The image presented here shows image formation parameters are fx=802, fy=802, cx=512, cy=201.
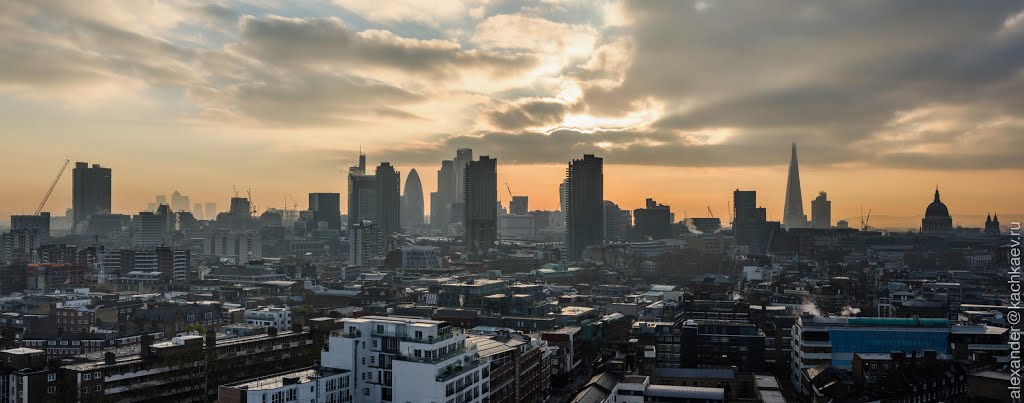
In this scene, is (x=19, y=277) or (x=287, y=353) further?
(x=19, y=277)

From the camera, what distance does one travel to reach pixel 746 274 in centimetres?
18825

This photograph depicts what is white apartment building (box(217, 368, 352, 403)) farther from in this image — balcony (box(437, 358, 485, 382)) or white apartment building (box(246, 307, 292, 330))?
white apartment building (box(246, 307, 292, 330))

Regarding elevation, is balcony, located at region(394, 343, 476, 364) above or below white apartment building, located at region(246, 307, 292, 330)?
above

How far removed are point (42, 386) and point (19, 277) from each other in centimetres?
13332

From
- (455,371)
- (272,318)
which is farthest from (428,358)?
(272,318)

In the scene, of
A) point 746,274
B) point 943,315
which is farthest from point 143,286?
point 943,315

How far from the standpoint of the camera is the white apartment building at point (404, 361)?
5631 cm

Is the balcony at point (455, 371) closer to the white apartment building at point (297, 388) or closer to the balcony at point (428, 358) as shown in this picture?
the balcony at point (428, 358)

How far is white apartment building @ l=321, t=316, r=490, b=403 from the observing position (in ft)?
185

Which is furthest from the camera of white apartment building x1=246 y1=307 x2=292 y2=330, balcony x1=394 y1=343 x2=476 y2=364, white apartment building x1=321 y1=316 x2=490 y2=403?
white apartment building x1=246 y1=307 x2=292 y2=330

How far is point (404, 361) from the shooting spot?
57062 mm

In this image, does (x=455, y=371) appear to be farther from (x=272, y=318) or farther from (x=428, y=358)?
(x=272, y=318)

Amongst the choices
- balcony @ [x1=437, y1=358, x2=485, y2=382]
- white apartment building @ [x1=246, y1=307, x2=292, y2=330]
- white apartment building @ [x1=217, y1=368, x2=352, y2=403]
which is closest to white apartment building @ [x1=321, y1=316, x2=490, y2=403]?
balcony @ [x1=437, y1=358, x2=485, y2=382]

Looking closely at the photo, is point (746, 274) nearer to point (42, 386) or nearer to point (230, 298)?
point (230, 298)
